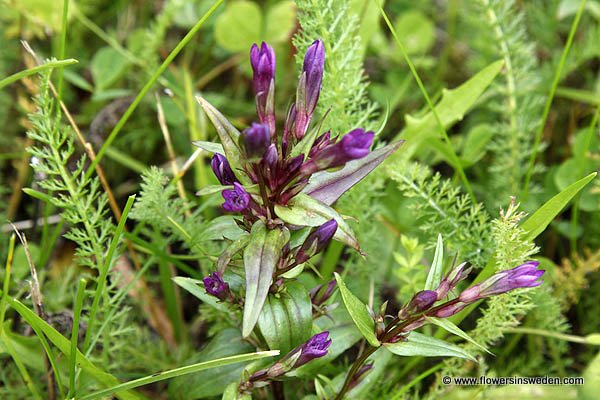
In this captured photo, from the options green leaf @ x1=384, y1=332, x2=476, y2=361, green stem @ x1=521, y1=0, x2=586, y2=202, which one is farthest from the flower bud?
green stem @ x1=521, y1=0, x2=586, y2=202

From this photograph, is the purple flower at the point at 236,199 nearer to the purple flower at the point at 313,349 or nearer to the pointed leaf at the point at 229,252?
the pointed leaf at the point at 229,252

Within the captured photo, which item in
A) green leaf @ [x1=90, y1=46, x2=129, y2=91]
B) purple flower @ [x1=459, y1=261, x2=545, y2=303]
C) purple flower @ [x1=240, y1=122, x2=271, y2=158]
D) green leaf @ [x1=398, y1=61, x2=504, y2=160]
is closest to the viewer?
purple flower @ [x1=240, y1=122, x2=271, y2=158]

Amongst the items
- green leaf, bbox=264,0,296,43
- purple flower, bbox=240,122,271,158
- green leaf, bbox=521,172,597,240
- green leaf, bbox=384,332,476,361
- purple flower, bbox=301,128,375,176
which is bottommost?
green leaf, bbox=384,332,476,361

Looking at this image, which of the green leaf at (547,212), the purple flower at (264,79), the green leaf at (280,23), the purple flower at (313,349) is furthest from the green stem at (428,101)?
the green leaf at (280,23)

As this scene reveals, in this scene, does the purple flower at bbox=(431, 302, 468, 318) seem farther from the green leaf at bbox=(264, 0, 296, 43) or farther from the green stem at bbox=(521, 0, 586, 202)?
the green leaf at bbox=(264, 0, 296, 43)

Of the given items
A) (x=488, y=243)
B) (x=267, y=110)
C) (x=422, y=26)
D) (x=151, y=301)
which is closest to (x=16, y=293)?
(x=151, y=301)
